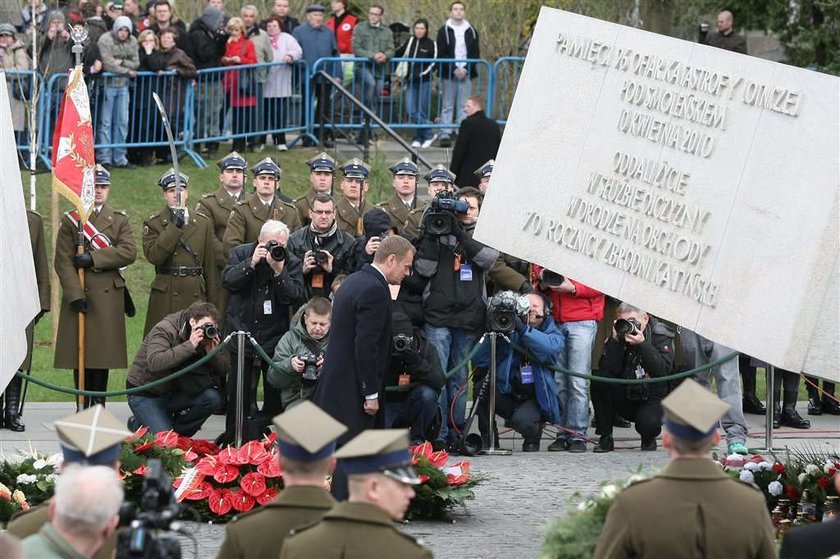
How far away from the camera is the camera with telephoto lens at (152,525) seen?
5.72 meters

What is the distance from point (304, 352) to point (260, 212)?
269cm

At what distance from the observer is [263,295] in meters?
13.6

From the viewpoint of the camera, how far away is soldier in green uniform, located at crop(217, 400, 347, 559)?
6.29m

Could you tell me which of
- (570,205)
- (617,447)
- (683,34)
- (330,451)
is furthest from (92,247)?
(683,34)

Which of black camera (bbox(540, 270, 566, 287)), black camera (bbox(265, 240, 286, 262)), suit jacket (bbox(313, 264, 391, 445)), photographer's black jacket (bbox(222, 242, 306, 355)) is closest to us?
suit jacket (bbox(313, 264, 391, 445))

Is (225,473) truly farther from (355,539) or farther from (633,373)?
(355,539)

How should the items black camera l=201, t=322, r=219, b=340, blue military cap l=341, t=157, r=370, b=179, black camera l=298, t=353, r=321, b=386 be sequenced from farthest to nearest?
1. blue military cap l=341, t=157, r=370, b=179
2. black camera l=201, t=322, r=219, b=340
3. black camera l=298, t=353, r=321, b=386

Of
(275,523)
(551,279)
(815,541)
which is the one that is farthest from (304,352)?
(275,523)

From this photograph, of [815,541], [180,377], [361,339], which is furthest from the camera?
[180,377]

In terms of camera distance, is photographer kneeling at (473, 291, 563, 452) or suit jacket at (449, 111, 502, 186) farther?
suit jacket at (449, 111, 502, 186)

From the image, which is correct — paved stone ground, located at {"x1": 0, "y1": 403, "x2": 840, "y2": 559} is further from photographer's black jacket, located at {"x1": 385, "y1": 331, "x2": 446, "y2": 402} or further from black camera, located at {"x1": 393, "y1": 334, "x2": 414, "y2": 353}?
black camera, located at {"x1": 393, "y1": 334, "x2": 414, "y2": 353}

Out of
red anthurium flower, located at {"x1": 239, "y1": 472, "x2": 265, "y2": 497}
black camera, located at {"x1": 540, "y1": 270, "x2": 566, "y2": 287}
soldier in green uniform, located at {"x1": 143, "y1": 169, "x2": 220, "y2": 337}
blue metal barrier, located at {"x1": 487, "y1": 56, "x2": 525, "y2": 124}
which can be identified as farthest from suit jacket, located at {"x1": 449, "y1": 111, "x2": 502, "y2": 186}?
red anthurium flower, located at {"x1": 239, "y1": 472, "x2": 265, "y2": 497}

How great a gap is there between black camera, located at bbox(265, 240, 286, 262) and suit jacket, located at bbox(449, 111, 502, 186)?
5.89 meters

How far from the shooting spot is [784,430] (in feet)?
48.3
